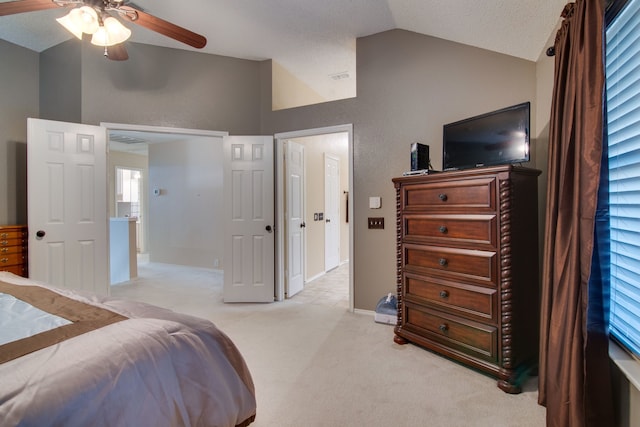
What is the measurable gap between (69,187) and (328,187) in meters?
3.53

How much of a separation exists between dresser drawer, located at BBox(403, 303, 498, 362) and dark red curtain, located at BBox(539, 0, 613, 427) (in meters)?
0.52

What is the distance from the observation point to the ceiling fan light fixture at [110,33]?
2059 millimetres

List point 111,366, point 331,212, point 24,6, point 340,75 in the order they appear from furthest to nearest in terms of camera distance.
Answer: point 331,212, point 340,75, point 24,6, point 111,366

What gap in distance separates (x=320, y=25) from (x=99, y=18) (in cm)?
187

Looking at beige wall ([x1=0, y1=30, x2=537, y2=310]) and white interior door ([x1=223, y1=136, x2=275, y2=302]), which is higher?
beige wall ([x1=0, y1=30, x2=537, y2=310])

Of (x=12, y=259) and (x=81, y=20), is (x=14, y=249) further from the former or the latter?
(x=81, y=20)

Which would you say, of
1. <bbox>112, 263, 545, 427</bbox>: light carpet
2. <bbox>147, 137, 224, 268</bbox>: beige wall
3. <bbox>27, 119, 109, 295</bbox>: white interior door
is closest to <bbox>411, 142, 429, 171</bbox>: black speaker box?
<bbox>112, 263, 545, 427</bbox>: light carpet

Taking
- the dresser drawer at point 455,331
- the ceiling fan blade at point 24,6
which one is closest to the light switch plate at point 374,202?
the dresser drawer at point 455,331

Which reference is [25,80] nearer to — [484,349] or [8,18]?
[8,18]

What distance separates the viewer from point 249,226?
3.88m

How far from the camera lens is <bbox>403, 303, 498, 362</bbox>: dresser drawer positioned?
81.7 inches

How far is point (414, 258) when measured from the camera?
251cm

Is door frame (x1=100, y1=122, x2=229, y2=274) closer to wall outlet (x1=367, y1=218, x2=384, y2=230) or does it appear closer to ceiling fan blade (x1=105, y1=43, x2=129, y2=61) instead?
ceiling fan blade (x1=105, y1=43, x2=129, y2=61)

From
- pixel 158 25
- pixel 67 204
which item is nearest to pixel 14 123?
pixel 67 204
